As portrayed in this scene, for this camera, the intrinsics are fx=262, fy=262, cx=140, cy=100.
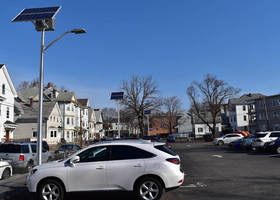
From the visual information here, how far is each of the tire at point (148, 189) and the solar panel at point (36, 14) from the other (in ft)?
29.8

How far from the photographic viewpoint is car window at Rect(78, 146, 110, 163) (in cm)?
723

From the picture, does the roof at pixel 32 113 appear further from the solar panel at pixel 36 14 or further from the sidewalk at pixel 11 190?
the sidewalk at pixel 11 190

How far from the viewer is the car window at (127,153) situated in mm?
7180

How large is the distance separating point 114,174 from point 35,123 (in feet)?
137

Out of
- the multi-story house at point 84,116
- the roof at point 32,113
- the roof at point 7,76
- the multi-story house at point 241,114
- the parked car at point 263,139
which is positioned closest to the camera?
the parked car at point 263,139

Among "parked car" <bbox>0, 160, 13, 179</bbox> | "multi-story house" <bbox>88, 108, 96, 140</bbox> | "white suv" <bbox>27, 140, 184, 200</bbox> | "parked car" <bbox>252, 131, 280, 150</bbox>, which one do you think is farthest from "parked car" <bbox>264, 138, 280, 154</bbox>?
"multi-story house" <bbox>88, 108, 96, 140</bbox>

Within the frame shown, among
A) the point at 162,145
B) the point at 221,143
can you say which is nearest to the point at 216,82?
the point at 221,143

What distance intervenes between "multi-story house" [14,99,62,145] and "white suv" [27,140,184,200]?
1488 inches

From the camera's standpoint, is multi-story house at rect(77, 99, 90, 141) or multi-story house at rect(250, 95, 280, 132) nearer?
multi-story house at rect(250, 95, 280, 132)

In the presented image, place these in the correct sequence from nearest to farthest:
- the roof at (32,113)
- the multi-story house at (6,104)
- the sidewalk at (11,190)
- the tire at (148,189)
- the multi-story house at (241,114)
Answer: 1. the tire at (148,189)
2. the sidewalk at (11,190)
3. the multi-story house at (6,104)
4. the roof at (32,113)
5. the multi-story house at (241,114)

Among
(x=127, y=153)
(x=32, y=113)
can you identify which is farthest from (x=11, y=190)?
(x=32, y=113)

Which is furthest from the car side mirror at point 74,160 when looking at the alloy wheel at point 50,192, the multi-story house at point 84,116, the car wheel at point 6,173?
the multi-story house at point 84,116

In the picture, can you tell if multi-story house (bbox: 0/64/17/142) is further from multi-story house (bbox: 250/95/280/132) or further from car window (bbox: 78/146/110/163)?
multi-story house (bbox: 250/95/280/132)

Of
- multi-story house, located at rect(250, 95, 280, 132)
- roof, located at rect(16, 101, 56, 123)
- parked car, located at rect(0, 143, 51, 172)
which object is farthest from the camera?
multi-story house, located at rect(250, 95, 280, 132)
